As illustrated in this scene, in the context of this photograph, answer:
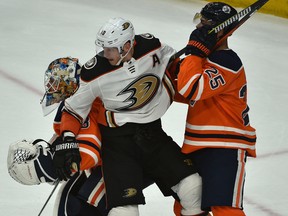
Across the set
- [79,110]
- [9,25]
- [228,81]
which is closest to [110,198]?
[79,110]

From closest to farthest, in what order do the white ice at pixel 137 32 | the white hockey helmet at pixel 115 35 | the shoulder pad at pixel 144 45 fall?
the white hockey helmet at pixel 115 35 < the shoulder pad at pixel 144 45 < the white ice at pixel 137 32

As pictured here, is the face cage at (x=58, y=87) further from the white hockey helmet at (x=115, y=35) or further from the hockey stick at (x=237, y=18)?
the hockey stick at (x=237, y=18)

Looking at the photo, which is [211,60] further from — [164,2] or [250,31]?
[164,2]

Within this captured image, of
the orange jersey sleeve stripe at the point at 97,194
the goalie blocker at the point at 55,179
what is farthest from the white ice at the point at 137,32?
the orange jersey sleeve stripe at the point at 97,194

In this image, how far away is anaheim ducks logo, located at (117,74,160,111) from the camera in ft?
8.20

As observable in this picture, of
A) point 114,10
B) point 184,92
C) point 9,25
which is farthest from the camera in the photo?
point 114,10

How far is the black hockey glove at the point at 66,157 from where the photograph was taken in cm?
243

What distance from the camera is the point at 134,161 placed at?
2559mm

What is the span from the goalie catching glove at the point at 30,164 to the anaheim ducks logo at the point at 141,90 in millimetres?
319

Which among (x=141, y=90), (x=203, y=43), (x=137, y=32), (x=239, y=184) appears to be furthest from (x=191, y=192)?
(x=137, y=32)

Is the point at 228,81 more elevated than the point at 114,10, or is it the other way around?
the point at 228,81

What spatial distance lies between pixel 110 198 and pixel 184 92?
0.45 meters

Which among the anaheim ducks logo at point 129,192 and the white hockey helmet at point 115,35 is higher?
the white hockey helmet at point 115,35

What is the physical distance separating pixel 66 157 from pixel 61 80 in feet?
0.93
